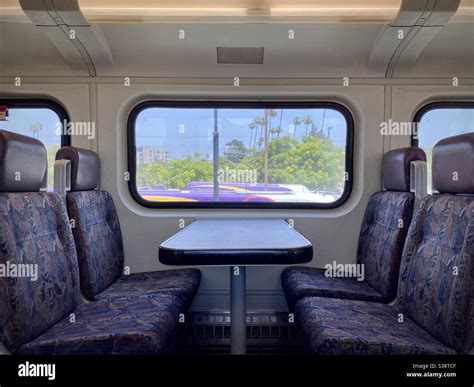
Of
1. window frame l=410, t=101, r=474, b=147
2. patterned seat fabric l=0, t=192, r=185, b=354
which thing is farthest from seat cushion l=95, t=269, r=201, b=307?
window frame l=410, t=101, r=474, b=147

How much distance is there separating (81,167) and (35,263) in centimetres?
83

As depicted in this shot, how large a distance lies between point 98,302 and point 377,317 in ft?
4.96

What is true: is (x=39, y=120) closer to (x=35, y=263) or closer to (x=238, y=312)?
(x=35, y=263)

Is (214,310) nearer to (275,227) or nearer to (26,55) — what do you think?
(275,227)

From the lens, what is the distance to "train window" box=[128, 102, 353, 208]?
2.82 metres

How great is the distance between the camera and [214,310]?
2.66 meters

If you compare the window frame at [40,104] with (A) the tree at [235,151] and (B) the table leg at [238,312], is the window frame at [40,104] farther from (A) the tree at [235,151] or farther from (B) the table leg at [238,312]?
(B) the table leg at [238,312]

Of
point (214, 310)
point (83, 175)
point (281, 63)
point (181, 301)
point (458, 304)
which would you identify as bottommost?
point (214, 310)

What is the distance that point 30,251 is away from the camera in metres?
1.55

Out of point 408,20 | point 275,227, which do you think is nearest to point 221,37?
point 408,20

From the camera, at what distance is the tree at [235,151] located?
2.82 metres

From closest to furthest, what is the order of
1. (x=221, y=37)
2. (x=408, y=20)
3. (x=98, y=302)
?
(x=98, y=302)
(x=408, y=20)
(x=221, y=37)

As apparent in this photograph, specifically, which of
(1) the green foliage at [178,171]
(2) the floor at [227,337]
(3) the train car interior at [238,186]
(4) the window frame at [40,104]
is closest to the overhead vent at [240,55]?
(3) the train car interior at [238,186]

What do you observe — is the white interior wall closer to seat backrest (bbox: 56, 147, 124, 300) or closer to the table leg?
seat backrest (bbox: 56, 147, 124, 300)
